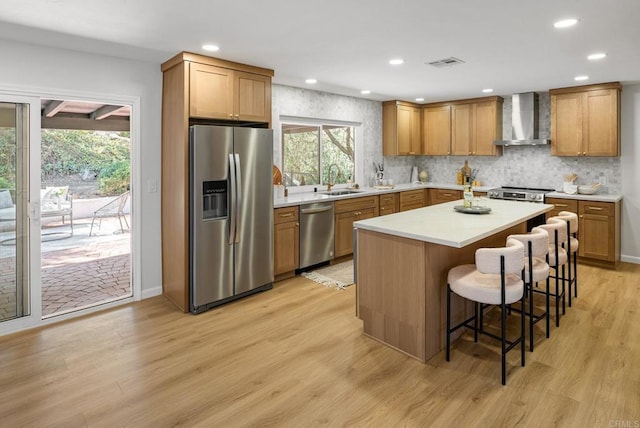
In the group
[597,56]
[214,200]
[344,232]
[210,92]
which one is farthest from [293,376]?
[597,56]

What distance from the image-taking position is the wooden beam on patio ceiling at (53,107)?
15.8ft

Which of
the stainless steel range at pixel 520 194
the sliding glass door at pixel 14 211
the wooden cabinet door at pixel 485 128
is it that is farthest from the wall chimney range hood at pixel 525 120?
the sliding glass door at pixel 14 211

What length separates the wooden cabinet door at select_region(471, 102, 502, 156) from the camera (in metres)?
6.29

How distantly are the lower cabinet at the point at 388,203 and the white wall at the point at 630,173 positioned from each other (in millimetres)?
3049

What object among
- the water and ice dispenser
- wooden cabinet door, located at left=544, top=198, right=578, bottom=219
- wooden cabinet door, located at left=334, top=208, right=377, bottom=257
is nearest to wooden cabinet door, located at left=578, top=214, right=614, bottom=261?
wooden cabinet door, located at left=544, top=198, right=578, bottom=219

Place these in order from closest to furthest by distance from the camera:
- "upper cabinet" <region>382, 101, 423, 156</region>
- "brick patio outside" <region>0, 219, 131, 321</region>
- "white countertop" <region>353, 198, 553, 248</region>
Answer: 1. "white countertop" <region>353, 198, 553, 248</region>
2. "brick patio outside" <region>0, 219, 131, 321</region>
3. "upper cabinet" <region>382, 101, 423, 156</region>

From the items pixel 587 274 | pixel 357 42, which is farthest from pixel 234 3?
pixel 587 274

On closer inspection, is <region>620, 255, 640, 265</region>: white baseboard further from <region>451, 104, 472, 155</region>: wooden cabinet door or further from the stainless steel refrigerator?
the stainless steel refrigerator

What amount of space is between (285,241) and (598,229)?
4.00m

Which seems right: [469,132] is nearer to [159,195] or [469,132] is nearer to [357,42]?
[357,42]

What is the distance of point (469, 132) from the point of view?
21.5 ft

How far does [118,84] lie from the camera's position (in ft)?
12.3

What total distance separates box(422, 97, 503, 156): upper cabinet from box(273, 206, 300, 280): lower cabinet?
136 inches

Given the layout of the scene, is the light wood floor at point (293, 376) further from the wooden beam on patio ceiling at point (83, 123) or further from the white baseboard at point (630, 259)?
the wooden beam on patio ceiling at point (83, 123)
